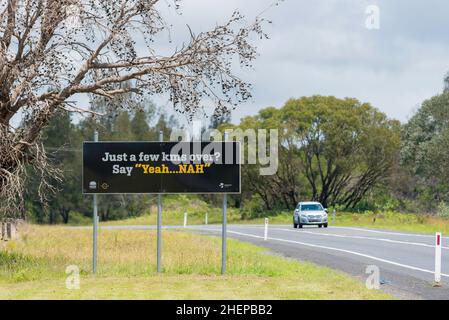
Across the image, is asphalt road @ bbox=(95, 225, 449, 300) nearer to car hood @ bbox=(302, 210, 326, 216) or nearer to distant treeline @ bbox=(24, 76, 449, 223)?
car hood @ bbox=(302, 210, 326, 216)

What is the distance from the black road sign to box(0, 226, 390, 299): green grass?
1.82 m

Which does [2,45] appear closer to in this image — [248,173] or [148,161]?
[148,161]

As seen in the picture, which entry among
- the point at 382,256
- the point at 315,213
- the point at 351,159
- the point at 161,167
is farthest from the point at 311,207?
the point at 161,167

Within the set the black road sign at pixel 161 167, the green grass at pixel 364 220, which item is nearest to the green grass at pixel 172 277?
the black road sign at pixel 161 167

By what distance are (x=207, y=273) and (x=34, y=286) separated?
381cm

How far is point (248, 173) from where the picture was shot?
62.6 m

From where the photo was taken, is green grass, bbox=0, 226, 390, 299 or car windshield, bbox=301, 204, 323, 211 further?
car windshield, bbox=301, 204, 323, 211

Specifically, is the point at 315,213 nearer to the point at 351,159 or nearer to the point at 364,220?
the point at 364,220

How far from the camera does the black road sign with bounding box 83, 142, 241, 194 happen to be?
58.3 feet

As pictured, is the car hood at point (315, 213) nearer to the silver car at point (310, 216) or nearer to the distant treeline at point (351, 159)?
the silver car at point (310, 216)

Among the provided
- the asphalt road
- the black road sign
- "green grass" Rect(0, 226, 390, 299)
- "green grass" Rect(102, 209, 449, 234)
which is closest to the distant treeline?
"green grass" Rect(102, 209, 449, 234)

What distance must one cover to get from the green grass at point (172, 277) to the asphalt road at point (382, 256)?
2.69 feet
